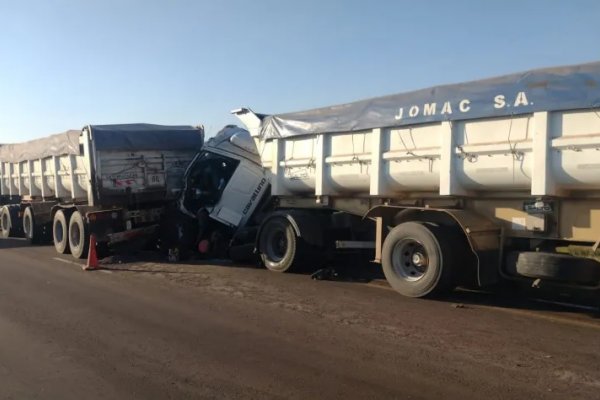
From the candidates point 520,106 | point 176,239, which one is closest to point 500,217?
point 520,106

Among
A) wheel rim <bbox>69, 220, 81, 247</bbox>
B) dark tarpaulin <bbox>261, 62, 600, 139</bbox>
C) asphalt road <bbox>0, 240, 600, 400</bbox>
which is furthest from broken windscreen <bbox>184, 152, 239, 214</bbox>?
asphalt road <bbox>0, 240, 600, 400</bbox>

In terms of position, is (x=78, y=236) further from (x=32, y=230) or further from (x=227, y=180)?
(x=32, y=230)

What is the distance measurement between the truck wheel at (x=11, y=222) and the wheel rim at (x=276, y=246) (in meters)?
12.0

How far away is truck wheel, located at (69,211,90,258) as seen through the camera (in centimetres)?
1362

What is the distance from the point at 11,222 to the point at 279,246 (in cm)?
1254

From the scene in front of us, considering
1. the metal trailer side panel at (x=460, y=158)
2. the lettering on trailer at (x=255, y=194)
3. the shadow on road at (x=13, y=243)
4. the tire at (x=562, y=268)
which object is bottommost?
the shadow on road at (x=13, y=243)

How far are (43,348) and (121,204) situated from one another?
809 cm

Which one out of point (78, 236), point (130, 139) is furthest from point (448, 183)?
point (78, 236)

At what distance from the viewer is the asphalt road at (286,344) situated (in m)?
4.88

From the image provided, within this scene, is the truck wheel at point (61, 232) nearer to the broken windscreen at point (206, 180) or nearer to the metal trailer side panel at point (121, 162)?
the metal trailer side panel at point (121, 162)

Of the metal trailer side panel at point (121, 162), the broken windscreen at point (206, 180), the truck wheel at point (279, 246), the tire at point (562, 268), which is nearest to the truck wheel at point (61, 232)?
the metal trailer side panel at point (121, 162)

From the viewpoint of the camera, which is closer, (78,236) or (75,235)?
(78,236)

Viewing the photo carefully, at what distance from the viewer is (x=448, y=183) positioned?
323 inches

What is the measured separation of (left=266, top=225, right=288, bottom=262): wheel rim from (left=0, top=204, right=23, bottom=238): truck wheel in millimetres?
11989
